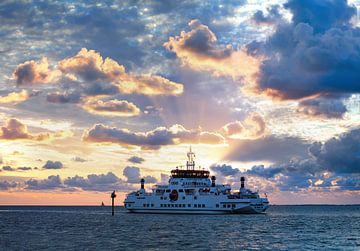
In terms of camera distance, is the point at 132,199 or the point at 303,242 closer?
the point at 303,242

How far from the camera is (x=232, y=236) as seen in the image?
8181cm

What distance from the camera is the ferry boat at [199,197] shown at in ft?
472

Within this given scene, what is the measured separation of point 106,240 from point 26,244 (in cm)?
1139

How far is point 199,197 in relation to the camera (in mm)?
145750

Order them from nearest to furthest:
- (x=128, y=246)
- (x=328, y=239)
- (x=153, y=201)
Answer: (x=128, y=246)
(x=328, y=239)
(x=153, y=201)

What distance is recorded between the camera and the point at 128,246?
221ft

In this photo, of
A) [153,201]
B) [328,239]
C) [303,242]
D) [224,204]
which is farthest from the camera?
[153,201]

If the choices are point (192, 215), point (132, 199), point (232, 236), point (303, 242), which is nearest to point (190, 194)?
point (192, 215)

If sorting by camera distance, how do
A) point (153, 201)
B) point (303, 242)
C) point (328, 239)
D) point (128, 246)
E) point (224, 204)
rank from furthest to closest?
point (153, 201)
point (224, 204)
point (328, 239)
point (303, 242)
point (128, 246)

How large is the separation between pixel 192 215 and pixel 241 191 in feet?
50.3

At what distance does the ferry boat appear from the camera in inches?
5669

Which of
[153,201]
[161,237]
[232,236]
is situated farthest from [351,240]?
[153,201]

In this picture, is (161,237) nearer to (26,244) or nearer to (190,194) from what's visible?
(26,244)

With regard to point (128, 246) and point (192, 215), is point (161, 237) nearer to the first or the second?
point (128, 246)
